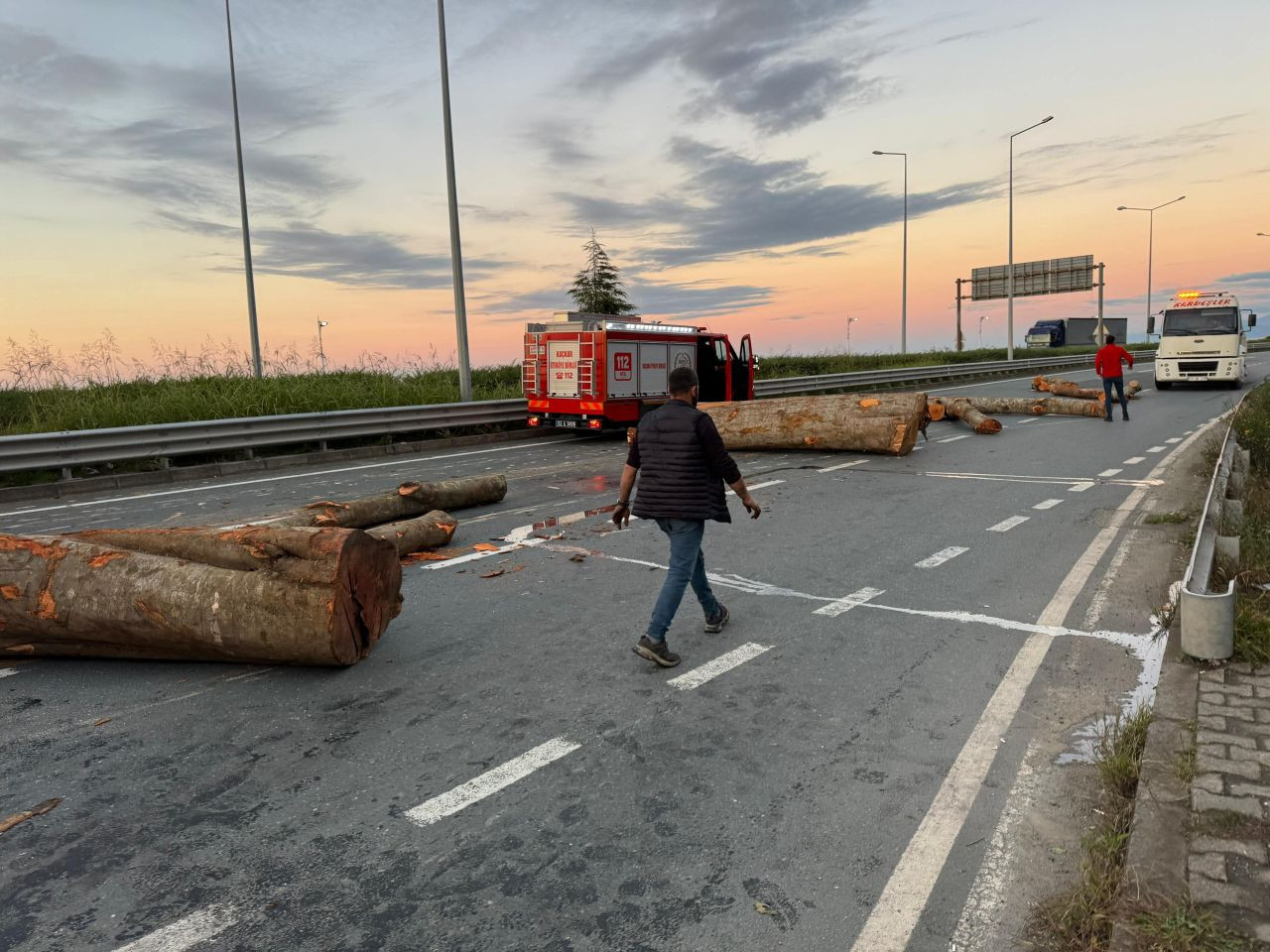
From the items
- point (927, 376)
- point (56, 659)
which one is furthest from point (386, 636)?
point (927, 376)

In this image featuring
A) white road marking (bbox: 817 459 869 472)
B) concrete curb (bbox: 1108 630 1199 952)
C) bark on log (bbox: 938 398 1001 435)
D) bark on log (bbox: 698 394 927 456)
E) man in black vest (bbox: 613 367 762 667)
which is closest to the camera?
concrete curb (bbox: 1108 630 1199 952)

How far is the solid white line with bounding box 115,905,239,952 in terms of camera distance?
2648 millimetres

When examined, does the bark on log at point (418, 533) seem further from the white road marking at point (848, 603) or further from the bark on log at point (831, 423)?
the bark on log at point (831, 423)

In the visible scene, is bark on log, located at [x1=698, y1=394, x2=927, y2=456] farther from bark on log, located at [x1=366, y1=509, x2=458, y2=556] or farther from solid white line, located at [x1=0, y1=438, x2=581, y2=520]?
bark on log, located at [x1=366, y1=509, x2=458, y2=556]

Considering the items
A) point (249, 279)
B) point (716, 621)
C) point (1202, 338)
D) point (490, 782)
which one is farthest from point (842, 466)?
point (1202, 338)

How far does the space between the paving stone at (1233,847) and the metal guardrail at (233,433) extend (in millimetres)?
13691

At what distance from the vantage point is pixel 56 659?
526 cm

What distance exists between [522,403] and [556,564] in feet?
40.4

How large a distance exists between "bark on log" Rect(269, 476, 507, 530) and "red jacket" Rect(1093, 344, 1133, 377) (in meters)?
13.9

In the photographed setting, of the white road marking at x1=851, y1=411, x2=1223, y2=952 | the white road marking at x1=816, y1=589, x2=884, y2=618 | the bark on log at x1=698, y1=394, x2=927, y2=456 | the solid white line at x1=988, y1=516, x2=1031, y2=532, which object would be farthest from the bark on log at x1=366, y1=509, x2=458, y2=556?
the bark on log at x1=698, y1=394, x2=927, y2=456

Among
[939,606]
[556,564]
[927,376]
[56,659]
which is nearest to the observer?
[56,659]

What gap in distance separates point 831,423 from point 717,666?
373 inches

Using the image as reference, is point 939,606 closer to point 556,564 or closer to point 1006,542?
point 1006,542

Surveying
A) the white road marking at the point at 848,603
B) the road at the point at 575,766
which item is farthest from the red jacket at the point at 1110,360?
the white road marking at the point at 848,603
